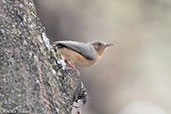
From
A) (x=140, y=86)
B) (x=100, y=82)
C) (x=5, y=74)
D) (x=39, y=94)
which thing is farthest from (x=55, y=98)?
(x=140, y=86)

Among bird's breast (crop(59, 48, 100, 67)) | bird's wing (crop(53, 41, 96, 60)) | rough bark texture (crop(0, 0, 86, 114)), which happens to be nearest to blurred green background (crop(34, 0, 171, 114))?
bird's wing (crop(53, 41, 96, 60))

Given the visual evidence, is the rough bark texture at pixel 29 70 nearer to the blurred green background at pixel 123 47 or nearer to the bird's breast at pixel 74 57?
the bird's breast at pixel 74 57

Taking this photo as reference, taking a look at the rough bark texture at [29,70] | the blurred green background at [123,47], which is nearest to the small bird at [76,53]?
the rough bark texture at [29,70]

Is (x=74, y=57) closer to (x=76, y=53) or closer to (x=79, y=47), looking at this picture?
(x=76, y=53)

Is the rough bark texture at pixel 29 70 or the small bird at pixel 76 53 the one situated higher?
the small bird at pixel 76 53

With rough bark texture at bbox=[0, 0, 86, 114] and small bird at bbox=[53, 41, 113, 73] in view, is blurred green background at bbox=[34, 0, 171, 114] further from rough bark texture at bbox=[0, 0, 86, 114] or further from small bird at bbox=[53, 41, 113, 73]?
rough bark texture at bbox=[0, 0, 86, 114]

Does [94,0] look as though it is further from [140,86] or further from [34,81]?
[34,81]
